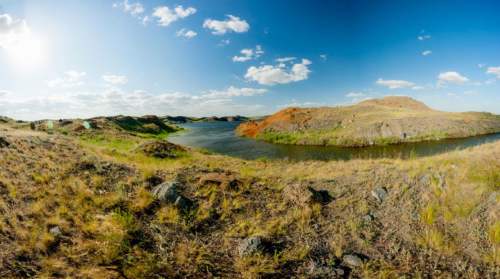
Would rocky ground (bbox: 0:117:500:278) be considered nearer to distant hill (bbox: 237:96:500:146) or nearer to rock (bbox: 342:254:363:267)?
rock (bbox: 342:254:363:267)

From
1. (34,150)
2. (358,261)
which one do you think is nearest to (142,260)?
(358,261)

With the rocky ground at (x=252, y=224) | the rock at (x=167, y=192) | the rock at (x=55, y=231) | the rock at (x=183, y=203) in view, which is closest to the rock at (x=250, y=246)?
the rocky ground at (x=252, y=224)

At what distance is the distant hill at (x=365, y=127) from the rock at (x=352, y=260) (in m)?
33.4

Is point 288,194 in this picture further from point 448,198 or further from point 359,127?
point 359,127

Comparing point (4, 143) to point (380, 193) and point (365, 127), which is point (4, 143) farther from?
point (365, 127)

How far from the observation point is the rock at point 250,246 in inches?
211

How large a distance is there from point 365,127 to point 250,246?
40.4 meters

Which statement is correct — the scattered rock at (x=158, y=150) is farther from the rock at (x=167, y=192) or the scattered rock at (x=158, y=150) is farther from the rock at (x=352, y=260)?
the rock at (x=352, y=260)

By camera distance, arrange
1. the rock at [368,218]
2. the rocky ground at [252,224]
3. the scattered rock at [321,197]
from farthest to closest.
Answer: the scattered rock at [321,197], the rock at [368,218], the rocky ground at [252,224]

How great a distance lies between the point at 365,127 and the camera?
133ft

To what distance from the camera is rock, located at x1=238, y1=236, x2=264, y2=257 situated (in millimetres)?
5363

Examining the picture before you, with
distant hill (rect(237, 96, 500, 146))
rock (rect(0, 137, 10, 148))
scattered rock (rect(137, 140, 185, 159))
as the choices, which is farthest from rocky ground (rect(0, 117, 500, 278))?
distant hill (rect(237, 96, 500, 146))

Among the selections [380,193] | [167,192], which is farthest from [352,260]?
[167,192]

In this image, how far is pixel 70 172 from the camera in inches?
371
